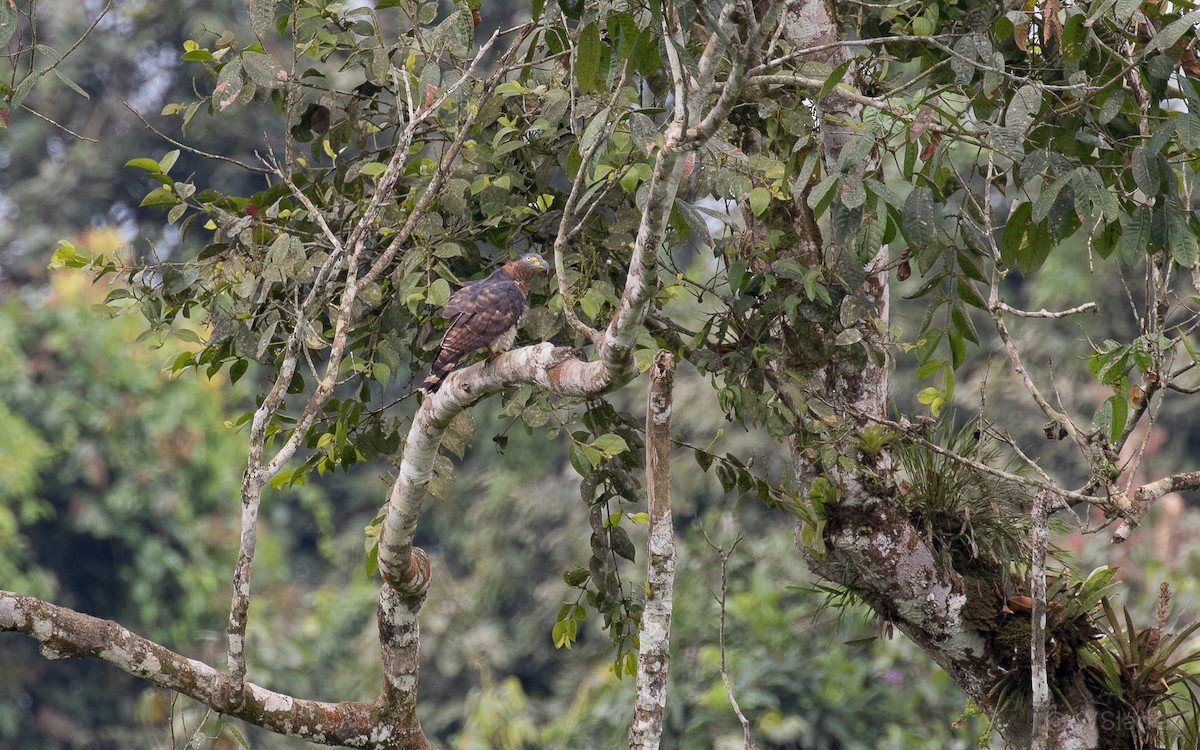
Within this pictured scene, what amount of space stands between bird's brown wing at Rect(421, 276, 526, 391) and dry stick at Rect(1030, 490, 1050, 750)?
163 cm

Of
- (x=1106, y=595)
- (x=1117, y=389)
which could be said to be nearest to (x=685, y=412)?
(x=1106, y=595)

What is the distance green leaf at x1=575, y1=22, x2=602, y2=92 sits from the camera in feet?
8.24

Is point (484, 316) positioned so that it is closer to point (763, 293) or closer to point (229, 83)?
point (763, 293)

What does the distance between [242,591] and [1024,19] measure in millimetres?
2217

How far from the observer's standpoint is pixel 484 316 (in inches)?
147

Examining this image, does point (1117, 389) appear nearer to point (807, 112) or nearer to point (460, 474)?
point (807, 112)

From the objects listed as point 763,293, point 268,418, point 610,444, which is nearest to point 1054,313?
point 763,293

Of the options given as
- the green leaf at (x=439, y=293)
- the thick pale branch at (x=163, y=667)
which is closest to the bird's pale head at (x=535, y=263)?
the green leaf at (x=439, y=293)

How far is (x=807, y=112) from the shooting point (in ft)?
11.0

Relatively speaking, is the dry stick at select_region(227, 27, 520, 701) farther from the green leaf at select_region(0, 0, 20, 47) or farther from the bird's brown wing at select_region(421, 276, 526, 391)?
the green leaf at select_region(0, 0, 20, 47)

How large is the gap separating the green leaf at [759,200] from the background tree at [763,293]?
0.03 feet

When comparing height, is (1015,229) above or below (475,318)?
above

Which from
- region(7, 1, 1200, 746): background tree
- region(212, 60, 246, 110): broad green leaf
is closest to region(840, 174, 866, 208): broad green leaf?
region(7, 1, 1200, 746): background tree

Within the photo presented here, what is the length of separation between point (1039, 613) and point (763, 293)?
113 cm
